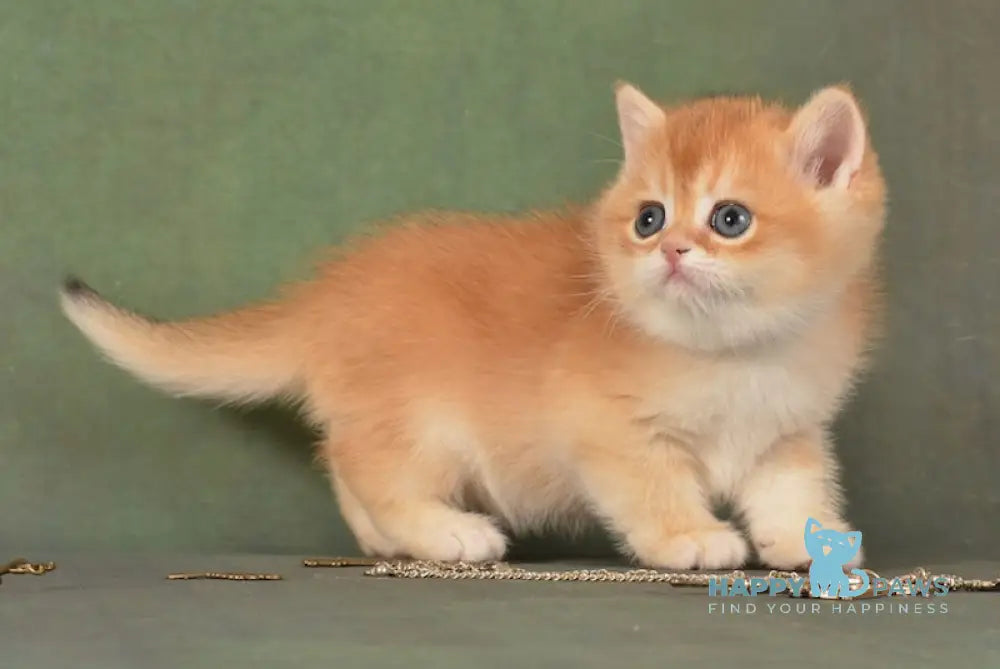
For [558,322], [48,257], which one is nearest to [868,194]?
[558,322]

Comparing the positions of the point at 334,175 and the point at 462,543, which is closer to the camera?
the point at 462,543

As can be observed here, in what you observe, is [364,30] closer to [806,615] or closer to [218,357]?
[218,357]

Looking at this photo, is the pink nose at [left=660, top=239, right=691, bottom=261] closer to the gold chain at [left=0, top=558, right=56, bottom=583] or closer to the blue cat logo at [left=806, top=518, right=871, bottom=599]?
the blue cat logo at [left=806, top=518, right=871, bottom=599]

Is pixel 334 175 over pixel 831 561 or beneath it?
over

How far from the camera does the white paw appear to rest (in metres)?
1.76

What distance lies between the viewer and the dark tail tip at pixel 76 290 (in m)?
1.98

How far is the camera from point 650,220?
5.43ft

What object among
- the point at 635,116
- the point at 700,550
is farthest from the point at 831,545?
the point at 635,116

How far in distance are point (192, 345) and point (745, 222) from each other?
92 cm

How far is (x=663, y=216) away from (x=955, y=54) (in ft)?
3.08

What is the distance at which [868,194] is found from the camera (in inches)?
64.8

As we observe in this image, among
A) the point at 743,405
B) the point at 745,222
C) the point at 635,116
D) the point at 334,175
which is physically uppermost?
the point at 334,175

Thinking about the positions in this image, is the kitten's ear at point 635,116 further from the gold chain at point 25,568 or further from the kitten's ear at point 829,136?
the gold chain at point 25,568

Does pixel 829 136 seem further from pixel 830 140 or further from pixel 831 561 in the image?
pixel 831 561
